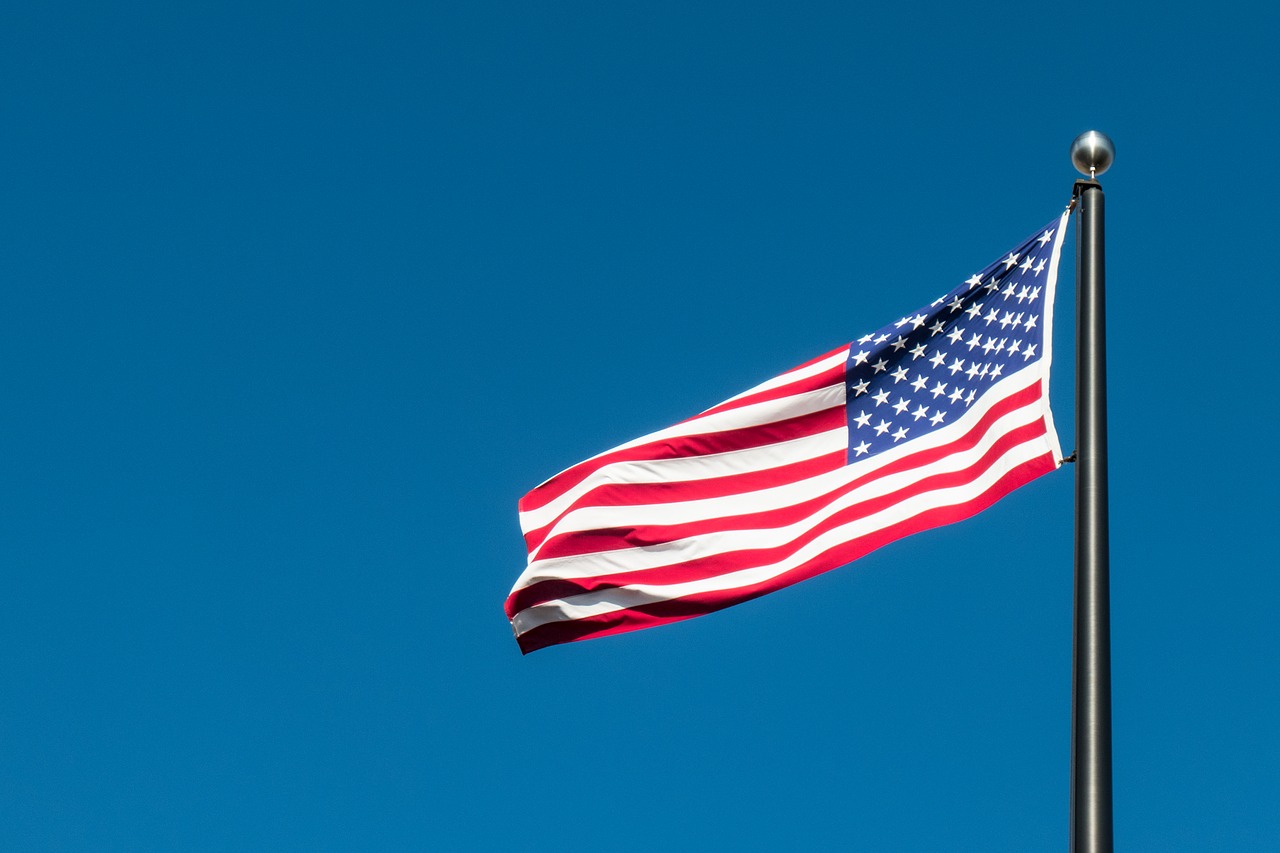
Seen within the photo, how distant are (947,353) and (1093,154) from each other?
183 centimetres

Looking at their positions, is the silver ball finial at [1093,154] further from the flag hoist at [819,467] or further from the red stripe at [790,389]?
the red stripe at [790,389]

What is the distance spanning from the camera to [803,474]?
39.2ft

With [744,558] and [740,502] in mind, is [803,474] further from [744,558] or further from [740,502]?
[744,558]

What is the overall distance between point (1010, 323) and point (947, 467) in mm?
1012

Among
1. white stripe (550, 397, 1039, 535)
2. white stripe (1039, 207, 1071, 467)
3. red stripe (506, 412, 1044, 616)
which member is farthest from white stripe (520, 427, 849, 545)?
white stripe (1039, 207, 1071, 467)

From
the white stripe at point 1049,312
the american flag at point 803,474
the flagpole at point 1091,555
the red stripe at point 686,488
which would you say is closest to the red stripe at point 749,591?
the american flag at point 803,474

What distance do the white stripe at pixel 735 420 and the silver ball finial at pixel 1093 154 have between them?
2.51m

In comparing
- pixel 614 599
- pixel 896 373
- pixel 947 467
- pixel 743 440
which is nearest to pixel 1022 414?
pixel 947 467

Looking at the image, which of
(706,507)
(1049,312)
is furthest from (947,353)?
(706,507)

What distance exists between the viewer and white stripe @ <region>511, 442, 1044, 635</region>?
1059 cm

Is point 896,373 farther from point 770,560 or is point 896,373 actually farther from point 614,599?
point 614,599

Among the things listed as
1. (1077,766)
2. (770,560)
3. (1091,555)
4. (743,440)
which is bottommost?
(1077,766)

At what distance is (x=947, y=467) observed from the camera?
1095 centimetres

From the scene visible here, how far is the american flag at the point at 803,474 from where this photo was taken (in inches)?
423
